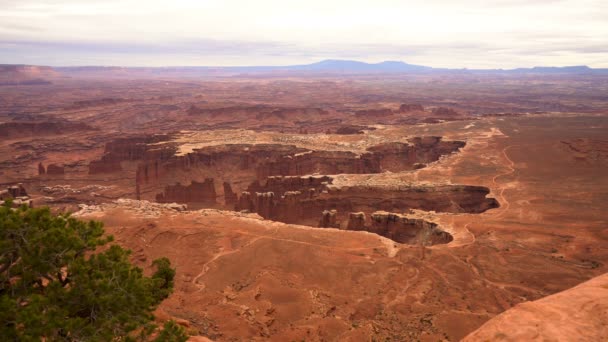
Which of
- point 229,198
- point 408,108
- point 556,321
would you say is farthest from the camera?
point 408,108

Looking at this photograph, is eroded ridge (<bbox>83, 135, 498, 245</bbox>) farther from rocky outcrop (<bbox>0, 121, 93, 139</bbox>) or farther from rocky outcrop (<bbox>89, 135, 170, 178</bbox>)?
rocky outcrop (<bbox>0, 121, 93, 139</bbox>)

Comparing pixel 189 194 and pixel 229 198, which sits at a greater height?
pixel 189 194

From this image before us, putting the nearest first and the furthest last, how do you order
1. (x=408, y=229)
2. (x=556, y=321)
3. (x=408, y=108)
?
(x=556, y=321) → (x=408, y=229) → (x=408, y=108)

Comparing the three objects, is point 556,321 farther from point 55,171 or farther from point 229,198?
point 55,171

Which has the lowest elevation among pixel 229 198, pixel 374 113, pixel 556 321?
pixel 229 198

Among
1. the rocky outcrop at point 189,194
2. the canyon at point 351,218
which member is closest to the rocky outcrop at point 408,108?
the canyon at point 351,218

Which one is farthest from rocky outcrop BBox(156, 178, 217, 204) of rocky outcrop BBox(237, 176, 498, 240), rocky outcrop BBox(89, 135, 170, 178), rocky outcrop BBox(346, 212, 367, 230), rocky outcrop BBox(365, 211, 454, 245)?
rocky outcrop BBox(365, 211, 454, 245)

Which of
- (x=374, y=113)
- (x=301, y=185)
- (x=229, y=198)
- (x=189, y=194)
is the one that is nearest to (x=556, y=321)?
(x=301, y=185)

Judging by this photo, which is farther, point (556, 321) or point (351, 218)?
point (351, 218)

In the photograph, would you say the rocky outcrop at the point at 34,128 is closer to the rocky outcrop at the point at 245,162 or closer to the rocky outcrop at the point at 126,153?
the rocky outcrop at the point at 126,153
